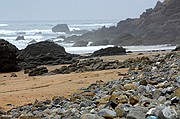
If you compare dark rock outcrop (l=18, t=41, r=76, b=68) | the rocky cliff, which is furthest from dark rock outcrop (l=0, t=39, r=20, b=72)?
the rocky cliff

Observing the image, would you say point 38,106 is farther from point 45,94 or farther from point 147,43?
point 147,43

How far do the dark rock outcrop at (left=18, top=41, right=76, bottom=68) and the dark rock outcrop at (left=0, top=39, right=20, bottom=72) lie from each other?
3.77ft

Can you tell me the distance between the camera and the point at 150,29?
59.8 m

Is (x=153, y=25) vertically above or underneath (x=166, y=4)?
underneath

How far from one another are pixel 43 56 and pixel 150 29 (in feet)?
127

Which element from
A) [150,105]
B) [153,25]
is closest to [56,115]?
[150,105]

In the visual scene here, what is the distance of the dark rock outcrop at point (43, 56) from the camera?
23156 millimetres

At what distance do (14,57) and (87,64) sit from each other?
17.8 ft

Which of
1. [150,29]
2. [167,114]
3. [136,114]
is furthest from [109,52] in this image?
[150,29]

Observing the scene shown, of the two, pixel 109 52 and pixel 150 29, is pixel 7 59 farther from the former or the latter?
pixel 150 29

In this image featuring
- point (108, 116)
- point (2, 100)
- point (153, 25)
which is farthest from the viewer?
point (153, 25)

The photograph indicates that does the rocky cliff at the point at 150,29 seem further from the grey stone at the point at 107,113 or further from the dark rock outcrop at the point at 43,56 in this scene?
the grey stone at the point at 107,113

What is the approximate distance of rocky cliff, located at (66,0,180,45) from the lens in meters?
51.0

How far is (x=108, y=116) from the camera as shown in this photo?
4.17m
